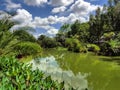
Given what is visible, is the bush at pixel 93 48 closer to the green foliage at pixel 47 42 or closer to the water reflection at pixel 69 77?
the green foliage at pixel 47 42

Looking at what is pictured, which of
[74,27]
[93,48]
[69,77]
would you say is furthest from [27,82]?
[74,27]

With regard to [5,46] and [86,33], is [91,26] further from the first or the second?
[5,46]

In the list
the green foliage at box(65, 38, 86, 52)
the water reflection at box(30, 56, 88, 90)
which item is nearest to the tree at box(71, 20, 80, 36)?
the green foliage at box(65, 38, 86, 52)

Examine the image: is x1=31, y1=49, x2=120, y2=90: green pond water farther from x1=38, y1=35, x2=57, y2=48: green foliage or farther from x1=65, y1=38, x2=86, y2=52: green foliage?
x1=38, y1=35, x2=57, y2=48: green foliage

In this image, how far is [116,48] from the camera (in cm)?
3447

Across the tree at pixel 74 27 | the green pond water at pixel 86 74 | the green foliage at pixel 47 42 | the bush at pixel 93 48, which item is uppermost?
the tree at pixel 74 27

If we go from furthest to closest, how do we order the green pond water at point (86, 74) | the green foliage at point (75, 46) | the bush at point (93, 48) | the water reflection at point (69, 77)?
the green foliage at point (75, 46), the bush at point (93, 48), the green pond water at point (86, 74), the water reflection at point (69, 77)

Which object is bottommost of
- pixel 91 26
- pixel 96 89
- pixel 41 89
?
pixel 96 89

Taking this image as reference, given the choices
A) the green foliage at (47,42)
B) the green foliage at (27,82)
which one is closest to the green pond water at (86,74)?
the green foliage at (27,82)

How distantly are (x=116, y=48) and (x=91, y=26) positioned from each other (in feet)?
80.4

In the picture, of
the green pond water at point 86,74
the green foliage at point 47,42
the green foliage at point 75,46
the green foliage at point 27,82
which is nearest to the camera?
the green foliage at point 27,82

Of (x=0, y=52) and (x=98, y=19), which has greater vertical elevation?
(x=98, y=19)

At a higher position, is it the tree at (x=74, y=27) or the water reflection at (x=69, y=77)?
the tree at (x=74, y=27)

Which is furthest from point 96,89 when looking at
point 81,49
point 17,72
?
point 81,49
